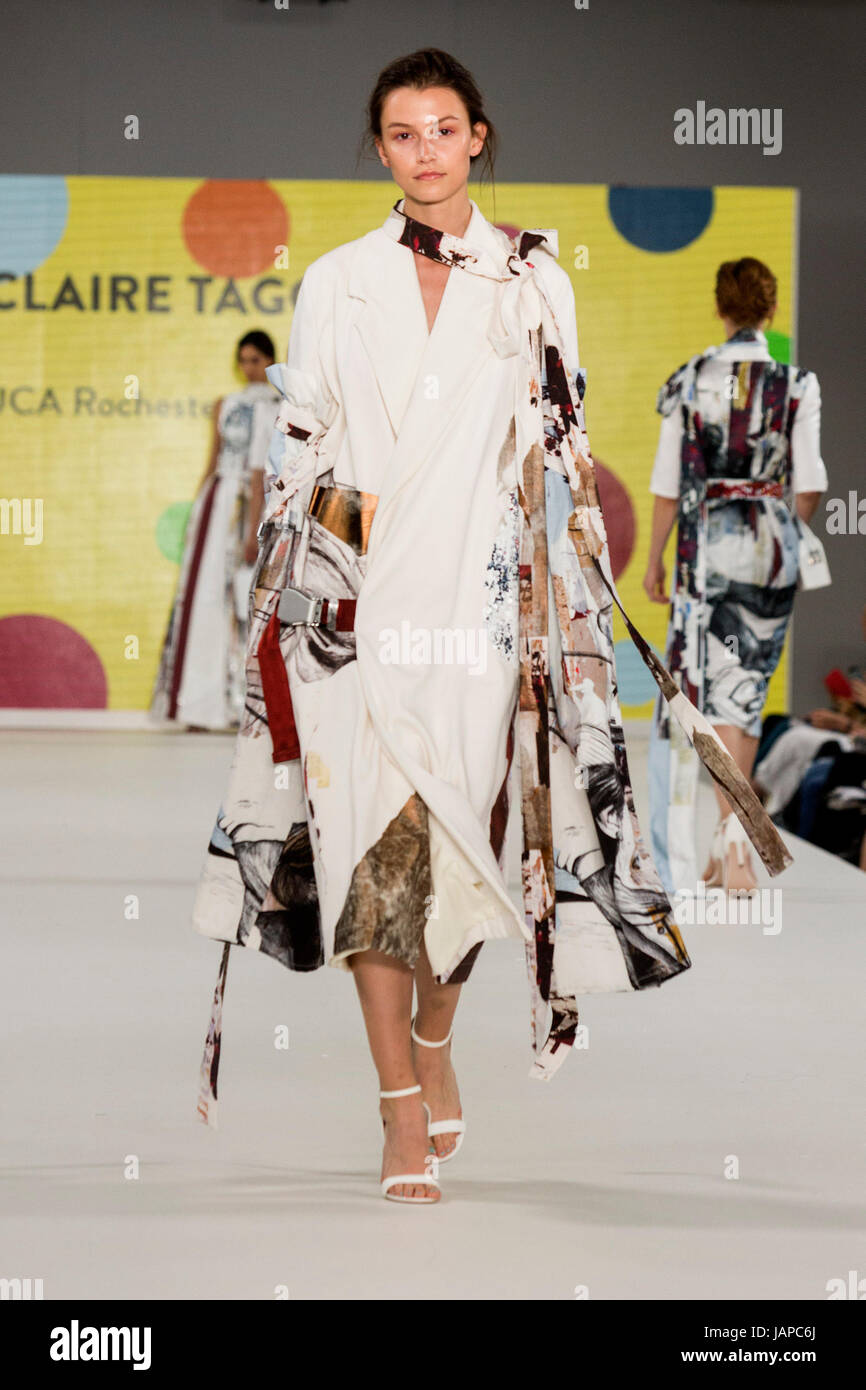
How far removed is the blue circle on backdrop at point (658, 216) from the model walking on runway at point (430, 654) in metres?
6.60

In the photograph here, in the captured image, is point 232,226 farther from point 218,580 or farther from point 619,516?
point 619,516

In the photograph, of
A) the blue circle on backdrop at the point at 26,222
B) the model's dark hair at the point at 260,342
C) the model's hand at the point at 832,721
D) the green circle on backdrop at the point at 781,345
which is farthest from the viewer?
the green circle on backdrop at the point at 781,345

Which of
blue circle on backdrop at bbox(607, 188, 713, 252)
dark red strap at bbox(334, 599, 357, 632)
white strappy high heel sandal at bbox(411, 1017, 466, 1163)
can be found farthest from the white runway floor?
blue circle on backdrop at bbox(607, 188, 713, 252)

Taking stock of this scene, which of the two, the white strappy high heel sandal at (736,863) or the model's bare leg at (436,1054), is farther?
the white strappy high heel sandal at (736,863)

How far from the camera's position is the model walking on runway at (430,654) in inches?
75.3

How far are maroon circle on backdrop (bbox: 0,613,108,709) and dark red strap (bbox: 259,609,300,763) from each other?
6.47m

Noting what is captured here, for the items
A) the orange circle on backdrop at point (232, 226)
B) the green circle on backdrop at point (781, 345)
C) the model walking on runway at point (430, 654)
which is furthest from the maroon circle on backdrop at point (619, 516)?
the model walking on runway at point (430, 654)

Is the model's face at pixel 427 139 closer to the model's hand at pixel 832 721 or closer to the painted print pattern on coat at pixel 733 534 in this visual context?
the painted print pattern on coat at pixel 733 534

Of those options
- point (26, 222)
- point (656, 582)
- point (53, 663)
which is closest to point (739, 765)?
point (656, 582)

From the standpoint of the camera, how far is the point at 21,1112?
2.24m

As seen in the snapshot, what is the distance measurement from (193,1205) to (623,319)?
22.8ft

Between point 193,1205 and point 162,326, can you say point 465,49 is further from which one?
point 193,1205
